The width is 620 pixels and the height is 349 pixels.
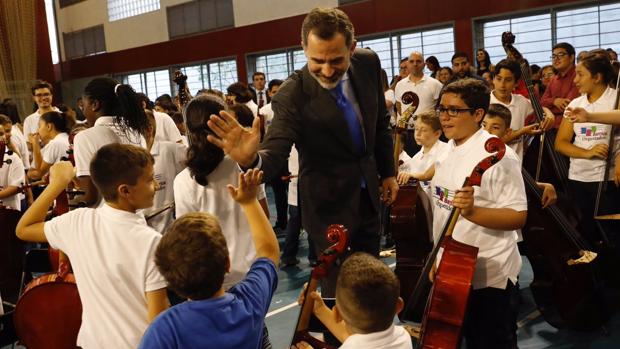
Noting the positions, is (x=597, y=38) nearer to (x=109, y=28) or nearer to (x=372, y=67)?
(x=372, y=67)

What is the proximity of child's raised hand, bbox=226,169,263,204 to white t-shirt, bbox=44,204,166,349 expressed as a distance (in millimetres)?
347

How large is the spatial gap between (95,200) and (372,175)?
127 cm

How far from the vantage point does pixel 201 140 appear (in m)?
2.17

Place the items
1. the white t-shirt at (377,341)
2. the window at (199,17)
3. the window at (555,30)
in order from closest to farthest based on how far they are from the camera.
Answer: the white t-shirt at (377,341) < the window at (555,30) < the window at (199,17)

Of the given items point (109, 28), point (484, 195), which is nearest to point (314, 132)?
point (484, 195)

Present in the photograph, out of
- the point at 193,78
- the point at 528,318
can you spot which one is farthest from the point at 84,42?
the point at 528,318

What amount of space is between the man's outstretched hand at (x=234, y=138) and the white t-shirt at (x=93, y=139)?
107 cm

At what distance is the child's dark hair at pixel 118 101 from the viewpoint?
110 inches

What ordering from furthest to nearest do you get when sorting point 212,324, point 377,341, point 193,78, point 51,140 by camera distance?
point 193,78
point 51,140
point 377,341
point 212,324

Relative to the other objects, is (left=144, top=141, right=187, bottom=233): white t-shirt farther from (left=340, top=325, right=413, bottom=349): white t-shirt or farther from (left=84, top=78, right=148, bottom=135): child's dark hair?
(left=340, top=325, right=413, bottom=349): white t-shirt

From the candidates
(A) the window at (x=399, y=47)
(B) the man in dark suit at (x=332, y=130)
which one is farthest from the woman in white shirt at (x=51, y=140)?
(A) the window at (x=399, y=47)

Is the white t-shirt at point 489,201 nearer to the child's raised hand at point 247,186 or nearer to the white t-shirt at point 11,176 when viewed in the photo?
the child's raised hand at point 247,186

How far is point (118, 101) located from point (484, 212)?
178 centimetres

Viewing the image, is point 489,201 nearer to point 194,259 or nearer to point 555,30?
point 194,259
